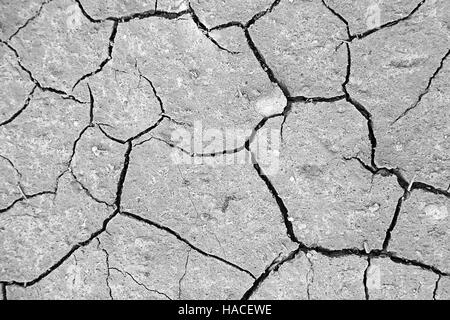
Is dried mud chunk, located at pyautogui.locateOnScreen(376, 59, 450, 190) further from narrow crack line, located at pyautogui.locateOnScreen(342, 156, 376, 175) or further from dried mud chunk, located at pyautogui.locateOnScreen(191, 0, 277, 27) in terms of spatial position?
dried mud chunk, located at pyautogui.locateOnScreen(191, 0, 277, 27)

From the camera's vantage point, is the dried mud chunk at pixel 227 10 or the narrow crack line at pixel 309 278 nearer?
the narrow crack line at pixel 309 278

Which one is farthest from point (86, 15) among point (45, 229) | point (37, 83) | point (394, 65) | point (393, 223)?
point (393, 223)

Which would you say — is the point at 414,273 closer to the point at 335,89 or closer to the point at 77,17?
the point at 335,89

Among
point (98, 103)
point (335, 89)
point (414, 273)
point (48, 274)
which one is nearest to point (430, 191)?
point (414, 273)

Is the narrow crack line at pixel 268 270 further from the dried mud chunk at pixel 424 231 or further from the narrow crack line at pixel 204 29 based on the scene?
the narrow crack line at pixel 204 29

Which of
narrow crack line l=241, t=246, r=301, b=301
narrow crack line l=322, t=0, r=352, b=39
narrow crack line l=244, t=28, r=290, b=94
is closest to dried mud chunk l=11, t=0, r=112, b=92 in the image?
narrow crack line l=244, t=28, r=290, b=94

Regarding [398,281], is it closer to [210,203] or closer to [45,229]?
[210,203]

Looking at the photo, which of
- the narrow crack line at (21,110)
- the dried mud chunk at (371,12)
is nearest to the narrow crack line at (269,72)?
the dried mud chunk at (371,12)
